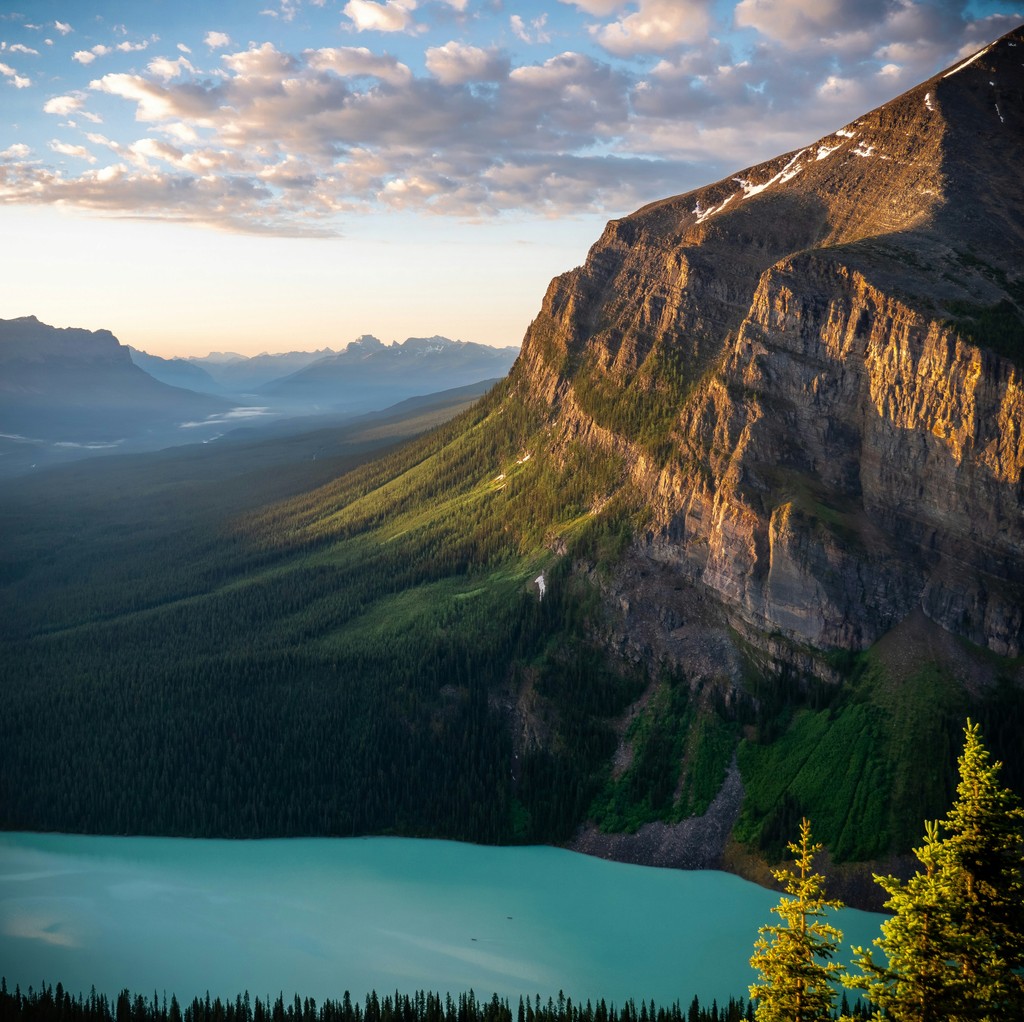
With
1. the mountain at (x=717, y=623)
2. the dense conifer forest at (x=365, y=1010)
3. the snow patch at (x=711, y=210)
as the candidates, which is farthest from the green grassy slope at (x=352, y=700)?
the snow patch at (x=711, y=210)

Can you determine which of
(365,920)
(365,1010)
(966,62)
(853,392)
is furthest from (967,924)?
(966,62)

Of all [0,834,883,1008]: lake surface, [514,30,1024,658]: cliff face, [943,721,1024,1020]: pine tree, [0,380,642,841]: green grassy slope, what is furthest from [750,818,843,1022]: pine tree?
[514,30,1024,658]: cliff face

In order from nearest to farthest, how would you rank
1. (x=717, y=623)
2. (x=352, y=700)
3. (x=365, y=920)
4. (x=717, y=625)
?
(x=365, y=920) → (x=717, y=625) → (x=717, y=623) → (x=352, y=700)

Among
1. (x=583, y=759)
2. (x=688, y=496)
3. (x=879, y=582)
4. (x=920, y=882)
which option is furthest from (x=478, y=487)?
(x=920, y=882)

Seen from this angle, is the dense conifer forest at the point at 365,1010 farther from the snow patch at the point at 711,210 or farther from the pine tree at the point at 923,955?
the snow patch at the point at 711,210

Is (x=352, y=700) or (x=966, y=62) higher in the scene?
(x=966, y=62)

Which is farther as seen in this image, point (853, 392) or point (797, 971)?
point (853, 392)

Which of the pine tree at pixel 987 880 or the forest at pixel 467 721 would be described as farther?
the forest at pixel 467 721

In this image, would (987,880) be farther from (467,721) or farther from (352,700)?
(352,700)
